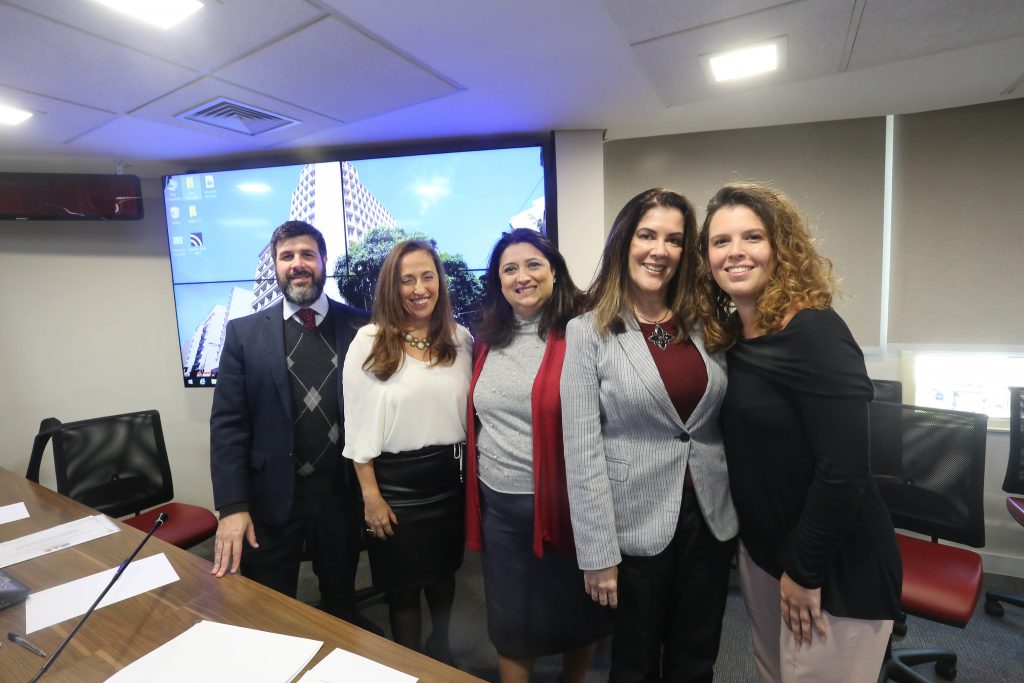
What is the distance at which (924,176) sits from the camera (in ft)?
9.44

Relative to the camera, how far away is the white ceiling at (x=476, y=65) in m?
1.61

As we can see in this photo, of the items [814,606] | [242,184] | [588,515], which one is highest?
[242,184]

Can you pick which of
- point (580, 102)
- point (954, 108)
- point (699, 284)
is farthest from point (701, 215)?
point (699, 284)

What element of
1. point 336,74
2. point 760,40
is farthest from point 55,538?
point 760,40

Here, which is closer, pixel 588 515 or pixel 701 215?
pixel 588 515

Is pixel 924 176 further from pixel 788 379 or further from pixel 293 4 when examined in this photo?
pixel 293 4

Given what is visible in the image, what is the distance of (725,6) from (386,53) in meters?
1.21

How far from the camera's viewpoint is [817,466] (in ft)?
3.76

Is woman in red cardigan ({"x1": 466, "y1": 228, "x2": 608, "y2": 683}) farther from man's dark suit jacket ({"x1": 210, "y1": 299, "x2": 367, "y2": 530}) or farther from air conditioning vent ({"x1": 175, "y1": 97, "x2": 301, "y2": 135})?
air conditioning vent ({"x1": 175, "y1": 97, "x2": 301, "y2": 135})

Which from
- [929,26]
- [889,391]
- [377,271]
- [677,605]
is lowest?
[677,605]

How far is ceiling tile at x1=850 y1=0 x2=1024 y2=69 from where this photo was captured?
1612mm

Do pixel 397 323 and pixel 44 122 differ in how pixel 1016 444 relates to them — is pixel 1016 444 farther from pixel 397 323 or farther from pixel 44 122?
pixel 44 122

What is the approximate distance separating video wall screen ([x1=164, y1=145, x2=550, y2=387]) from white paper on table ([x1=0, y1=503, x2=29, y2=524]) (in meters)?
1.51

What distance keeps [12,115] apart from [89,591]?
2490 mm
